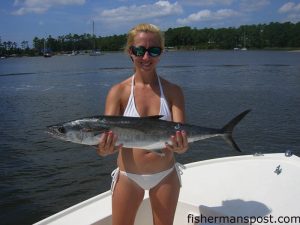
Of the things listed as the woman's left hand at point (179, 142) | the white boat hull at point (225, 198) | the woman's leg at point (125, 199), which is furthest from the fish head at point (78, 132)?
the white boat hull at point (225, 198)

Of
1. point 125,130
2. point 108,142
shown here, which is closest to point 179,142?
point 125,130

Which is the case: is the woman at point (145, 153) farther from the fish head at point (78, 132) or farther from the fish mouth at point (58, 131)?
the fish mouth at point (58, 131)

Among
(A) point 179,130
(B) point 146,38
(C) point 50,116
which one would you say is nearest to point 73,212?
(A) point 179,130

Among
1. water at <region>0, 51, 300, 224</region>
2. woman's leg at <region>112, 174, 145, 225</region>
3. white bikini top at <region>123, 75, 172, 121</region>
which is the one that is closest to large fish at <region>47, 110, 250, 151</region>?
white bikini top at <region>123, 75, 172, 121</region>

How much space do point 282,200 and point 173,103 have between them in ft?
7.09

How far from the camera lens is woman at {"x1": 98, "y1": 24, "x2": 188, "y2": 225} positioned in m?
3.75

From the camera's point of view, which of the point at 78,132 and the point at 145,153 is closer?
the point at 78,132

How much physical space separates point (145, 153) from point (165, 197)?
0.46 metres

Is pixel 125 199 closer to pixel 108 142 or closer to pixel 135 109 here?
pixel 108 142

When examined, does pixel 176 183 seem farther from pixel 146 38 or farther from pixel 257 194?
pixel 257 194

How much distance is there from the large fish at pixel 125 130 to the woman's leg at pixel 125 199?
401 millimetres

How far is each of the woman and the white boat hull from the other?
45.0 inches

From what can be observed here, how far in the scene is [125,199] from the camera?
375 cm

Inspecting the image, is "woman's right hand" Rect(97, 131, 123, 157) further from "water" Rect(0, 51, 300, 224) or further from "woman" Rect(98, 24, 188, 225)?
"water" Rect(0, 51, 300, 224)
